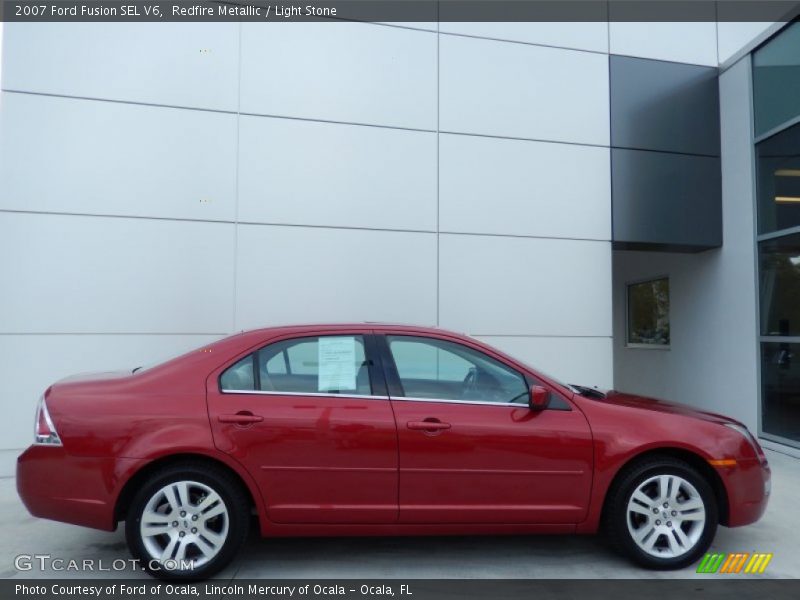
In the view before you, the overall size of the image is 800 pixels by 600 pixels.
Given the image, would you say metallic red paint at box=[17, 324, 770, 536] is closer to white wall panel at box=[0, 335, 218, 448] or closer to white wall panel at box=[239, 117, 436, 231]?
white wall panel at box=[0, 335, 218, 448]

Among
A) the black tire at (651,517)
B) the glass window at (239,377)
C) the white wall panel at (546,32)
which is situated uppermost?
the white wall panel at (546,32)

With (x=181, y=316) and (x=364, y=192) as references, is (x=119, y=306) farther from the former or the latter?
(x=364, y=192)

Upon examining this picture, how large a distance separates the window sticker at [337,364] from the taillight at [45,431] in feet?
4.95

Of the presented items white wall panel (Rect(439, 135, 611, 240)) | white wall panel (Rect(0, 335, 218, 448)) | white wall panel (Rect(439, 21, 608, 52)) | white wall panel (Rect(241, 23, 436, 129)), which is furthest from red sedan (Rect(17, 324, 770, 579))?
white wall panel (Rect(439, 21, 608, 52))

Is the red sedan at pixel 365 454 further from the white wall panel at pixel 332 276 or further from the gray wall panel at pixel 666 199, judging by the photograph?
the gray wall panel at pixel 666 199

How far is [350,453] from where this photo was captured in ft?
12.3

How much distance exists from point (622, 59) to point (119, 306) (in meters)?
6.78

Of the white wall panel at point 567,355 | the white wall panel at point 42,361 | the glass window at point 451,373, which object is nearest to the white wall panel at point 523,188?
the white wall panel at point 567,355

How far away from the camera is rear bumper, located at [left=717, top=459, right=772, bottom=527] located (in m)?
3.96

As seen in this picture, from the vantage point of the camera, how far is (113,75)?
268 inches

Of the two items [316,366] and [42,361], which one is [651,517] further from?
[42,361]

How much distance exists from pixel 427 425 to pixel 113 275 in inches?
171

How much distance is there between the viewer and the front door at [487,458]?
3779mm

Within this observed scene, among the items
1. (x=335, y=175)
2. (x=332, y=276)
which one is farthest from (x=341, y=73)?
(x=332, y=276)
